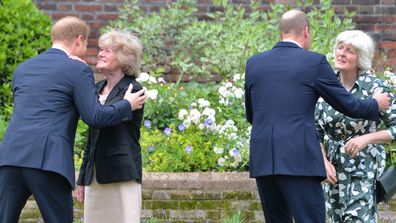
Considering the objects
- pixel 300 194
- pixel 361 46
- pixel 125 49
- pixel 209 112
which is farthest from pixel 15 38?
pixel 300 194

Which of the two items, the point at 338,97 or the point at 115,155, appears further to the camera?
the point at 115,155

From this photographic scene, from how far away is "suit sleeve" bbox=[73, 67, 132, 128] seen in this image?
19.9 feet

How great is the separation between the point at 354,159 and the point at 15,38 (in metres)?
3.91

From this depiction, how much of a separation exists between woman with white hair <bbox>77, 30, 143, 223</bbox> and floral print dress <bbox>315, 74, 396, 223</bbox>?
1.20 meters

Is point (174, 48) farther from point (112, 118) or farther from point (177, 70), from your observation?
point (112, 118)

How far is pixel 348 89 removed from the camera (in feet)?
21.8

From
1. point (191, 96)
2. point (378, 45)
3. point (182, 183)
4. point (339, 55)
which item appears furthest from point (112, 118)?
point (378, 45)

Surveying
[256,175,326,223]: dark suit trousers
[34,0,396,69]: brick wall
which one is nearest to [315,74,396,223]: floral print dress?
[256,175,326,223]: dark suit trousers

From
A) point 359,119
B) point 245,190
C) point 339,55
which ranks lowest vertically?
point 245,190

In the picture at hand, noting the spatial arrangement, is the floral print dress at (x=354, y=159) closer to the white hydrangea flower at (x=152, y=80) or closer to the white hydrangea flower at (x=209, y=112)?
the white hydrangea flower at (x=209, y=112)

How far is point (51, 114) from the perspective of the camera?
604cm

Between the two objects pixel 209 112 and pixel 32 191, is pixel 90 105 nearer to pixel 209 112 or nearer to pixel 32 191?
pixel 32 191

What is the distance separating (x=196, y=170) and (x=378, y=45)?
3.16m

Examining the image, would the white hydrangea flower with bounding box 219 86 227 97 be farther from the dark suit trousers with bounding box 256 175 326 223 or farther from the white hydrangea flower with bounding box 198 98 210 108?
the dark suit trousers with bounding box 256 175 326 223
